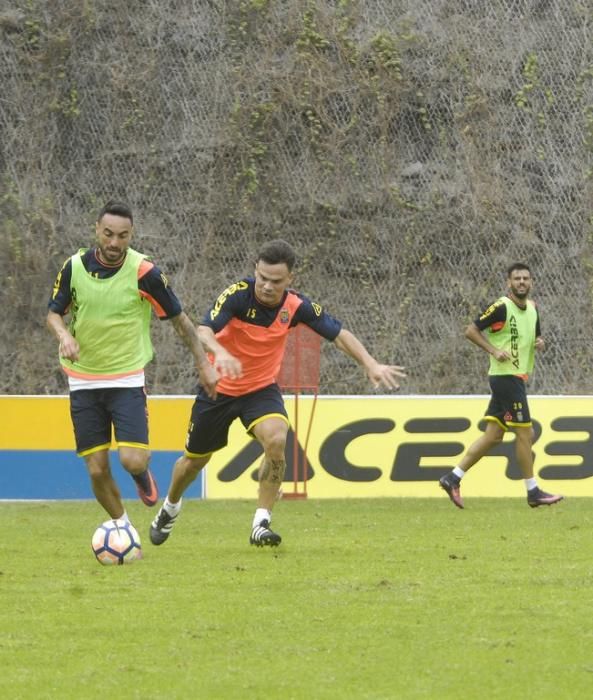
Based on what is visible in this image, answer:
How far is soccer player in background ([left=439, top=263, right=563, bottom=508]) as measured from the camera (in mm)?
14695

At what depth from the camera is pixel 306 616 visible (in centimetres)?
704

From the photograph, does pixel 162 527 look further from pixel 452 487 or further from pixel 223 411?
pixel 452 487

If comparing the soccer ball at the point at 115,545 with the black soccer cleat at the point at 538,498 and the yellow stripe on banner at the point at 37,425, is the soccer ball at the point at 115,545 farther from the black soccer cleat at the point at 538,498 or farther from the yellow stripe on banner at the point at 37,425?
the yellow stripe on banner at the point at 37,425

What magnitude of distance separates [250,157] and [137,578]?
12.8 metres

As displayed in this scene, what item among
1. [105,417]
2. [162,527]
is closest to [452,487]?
[162,527]

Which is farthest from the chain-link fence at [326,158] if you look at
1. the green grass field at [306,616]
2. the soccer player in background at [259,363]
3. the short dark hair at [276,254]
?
the short dark hair at [276,254]

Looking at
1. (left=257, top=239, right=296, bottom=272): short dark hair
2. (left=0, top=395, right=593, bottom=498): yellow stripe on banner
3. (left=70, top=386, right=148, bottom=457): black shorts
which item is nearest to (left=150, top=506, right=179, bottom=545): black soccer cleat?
(left=70, top=386, right=148, bottom=457): black shorts

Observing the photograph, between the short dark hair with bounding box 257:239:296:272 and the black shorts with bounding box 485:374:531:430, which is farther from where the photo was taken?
the black shorts with bounding box 485:374:531:430

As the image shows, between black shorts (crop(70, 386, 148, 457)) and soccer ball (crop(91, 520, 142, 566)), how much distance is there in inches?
23.9

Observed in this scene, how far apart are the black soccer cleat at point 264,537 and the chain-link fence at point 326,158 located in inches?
388

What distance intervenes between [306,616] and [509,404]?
8019mm

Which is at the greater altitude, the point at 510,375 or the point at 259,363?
the point at 259,363

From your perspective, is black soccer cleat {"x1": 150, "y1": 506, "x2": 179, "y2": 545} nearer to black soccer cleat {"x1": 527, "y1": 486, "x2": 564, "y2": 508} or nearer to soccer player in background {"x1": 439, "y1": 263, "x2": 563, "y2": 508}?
soccer player in background {"x1": 439, "y1": 263, "x2": 563, "y2": 508}

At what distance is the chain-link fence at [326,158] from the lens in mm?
→ 20188
